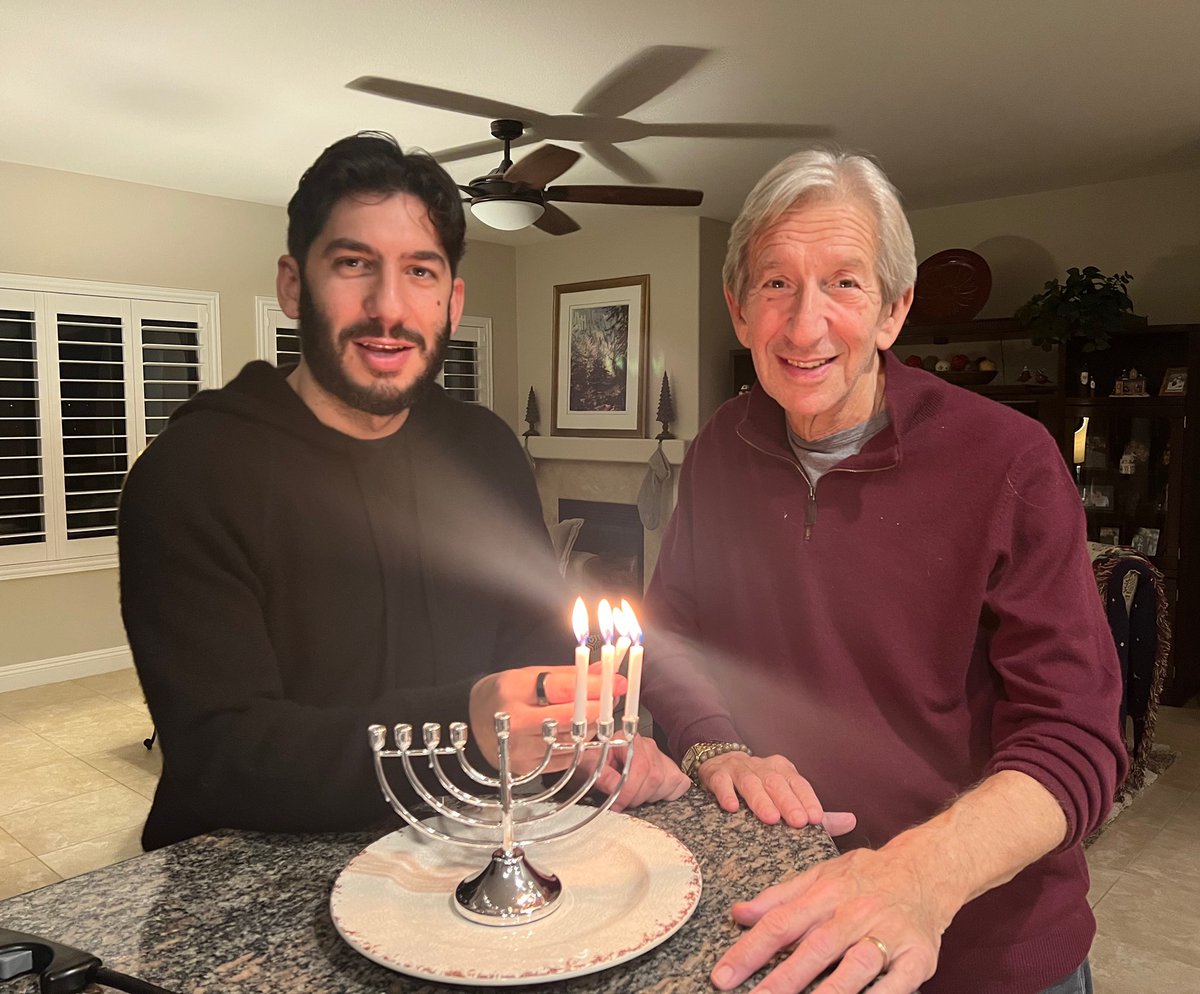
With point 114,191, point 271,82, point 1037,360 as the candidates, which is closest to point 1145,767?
point 1037,360

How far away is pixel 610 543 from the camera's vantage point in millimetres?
3627

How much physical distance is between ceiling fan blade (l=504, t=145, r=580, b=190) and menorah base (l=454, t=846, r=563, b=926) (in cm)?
248

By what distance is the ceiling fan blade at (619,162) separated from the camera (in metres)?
3.88

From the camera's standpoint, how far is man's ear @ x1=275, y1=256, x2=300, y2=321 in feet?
2.78

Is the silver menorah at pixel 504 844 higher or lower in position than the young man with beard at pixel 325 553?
lower

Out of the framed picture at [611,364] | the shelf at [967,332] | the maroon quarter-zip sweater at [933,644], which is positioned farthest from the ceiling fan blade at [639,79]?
the maroon quarter-zip sweater at [933,644]

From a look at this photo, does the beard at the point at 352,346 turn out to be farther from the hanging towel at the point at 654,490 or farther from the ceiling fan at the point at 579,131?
the hanging towel at the point at 654,490

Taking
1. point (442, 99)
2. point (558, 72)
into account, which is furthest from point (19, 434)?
point (558, 72)

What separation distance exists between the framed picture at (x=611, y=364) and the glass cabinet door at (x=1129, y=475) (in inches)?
88.6

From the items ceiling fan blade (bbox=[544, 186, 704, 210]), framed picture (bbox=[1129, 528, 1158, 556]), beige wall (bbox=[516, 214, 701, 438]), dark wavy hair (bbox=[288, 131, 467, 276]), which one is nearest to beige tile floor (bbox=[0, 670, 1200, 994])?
framed picture (bbox=[1129, 528, 1158, 556])

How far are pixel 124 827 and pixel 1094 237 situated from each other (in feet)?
16.0

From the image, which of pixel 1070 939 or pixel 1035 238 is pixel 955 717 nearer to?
pixel 1070 939

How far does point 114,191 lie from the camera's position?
3111mm

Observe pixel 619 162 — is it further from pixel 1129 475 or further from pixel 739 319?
pixel 739 319
